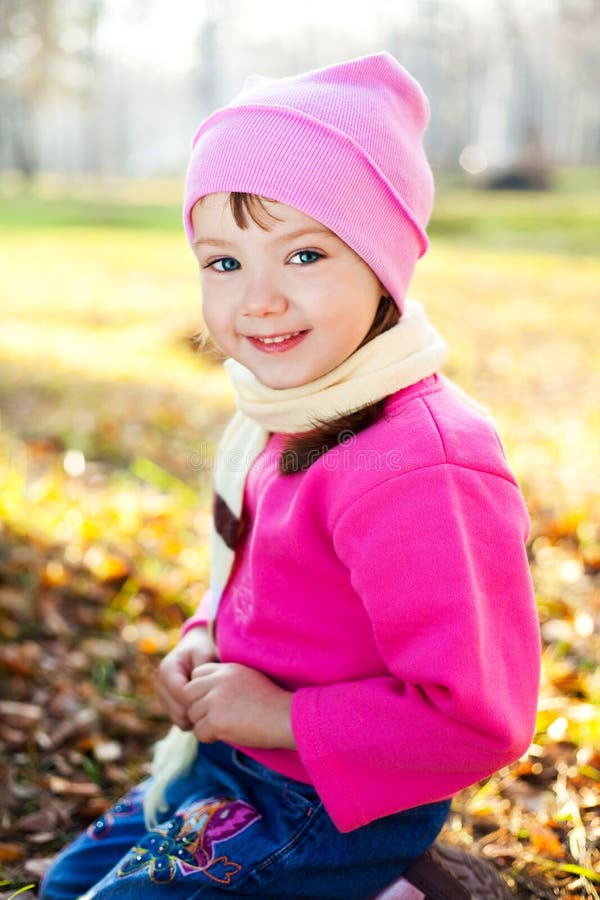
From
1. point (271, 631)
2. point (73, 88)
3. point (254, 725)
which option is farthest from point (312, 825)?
point (73, 88)

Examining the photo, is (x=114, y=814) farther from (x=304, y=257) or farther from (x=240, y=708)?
(x=304, y=257)

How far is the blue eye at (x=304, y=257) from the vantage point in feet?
5.00

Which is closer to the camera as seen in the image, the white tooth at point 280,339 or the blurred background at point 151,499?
the white tooth at point 280,339

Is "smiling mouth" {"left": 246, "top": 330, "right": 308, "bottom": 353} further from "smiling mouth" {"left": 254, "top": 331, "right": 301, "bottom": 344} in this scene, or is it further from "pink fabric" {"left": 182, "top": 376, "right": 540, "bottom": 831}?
"pink fabric" {"left": 182, "top": 376, "right": 540, "bottom": 831}

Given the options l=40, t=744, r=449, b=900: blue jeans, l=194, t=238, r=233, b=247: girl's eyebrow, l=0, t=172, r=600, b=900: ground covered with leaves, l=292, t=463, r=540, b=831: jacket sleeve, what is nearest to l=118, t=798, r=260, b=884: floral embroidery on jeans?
l=40, t=744, r=449, b=900: blue jeans

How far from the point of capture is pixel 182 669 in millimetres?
1895

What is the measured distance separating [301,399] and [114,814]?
1049 millimetres

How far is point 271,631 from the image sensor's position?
1.66 meters

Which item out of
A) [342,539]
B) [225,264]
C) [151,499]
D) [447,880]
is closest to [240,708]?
[342,539]

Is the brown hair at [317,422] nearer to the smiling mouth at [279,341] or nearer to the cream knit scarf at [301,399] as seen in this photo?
the cream knit scarf at [301,399]

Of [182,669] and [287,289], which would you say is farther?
[182,669]

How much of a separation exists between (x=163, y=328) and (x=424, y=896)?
6.68 m

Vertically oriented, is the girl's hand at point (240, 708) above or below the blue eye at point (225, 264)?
below

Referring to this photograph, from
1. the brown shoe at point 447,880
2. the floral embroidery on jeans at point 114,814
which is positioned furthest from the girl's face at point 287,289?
the floral embroidery on jeans at point 114,814
